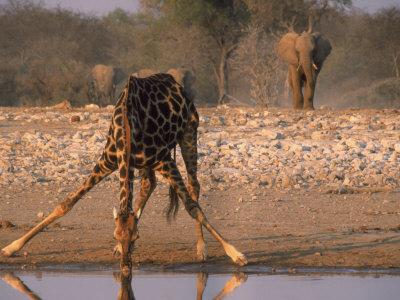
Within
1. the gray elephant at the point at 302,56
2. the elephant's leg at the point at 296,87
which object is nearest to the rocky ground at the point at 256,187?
Answer: the elephant's leg at the point at 296,87

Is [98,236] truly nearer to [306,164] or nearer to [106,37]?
[306,164]

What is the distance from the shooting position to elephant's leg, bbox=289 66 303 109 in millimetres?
25500

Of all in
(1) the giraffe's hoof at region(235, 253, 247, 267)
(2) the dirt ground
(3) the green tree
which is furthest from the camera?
(3) the green tree

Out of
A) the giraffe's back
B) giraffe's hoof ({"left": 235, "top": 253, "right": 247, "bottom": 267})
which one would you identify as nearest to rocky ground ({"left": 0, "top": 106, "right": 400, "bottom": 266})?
giraffe's hoof ({"left": 235, "top": 253, "right": 247, "bottom": 267})

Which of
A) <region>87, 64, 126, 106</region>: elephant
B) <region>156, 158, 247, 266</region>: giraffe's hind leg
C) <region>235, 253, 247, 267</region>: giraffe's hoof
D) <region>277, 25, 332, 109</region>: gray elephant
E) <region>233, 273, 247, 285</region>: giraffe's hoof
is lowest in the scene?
<region>87, 64, 126, 106</region>: elephant

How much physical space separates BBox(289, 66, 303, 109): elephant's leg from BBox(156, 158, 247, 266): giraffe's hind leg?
17.0m

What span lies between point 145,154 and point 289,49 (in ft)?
64.4

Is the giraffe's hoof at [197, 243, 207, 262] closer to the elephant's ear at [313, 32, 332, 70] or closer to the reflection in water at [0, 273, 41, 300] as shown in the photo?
the reflection in water at [0, 273, 41, 300]

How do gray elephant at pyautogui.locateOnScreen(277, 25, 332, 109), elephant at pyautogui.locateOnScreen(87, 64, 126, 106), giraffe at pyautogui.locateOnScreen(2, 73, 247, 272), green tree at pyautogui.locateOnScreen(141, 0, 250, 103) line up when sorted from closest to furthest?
giraffe at pyautogui.locateOnScreen(2, 73, 247, 272) → gray elephant at pyautogui.locateOnScreen(277, 25, 332, 109) → elephant at pyautogui.locateOnScreen(87, 64, 126, 106) → green tree at pyautogui.locateOnScreen(141, 0, 250, 103)

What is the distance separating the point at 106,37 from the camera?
151 ft

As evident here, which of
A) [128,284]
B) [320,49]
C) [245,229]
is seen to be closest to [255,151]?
[245,229]

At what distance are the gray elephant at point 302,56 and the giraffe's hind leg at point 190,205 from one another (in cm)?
1770

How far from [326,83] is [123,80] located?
Answer: 579 inches

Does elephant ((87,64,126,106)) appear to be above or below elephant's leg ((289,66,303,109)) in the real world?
below
